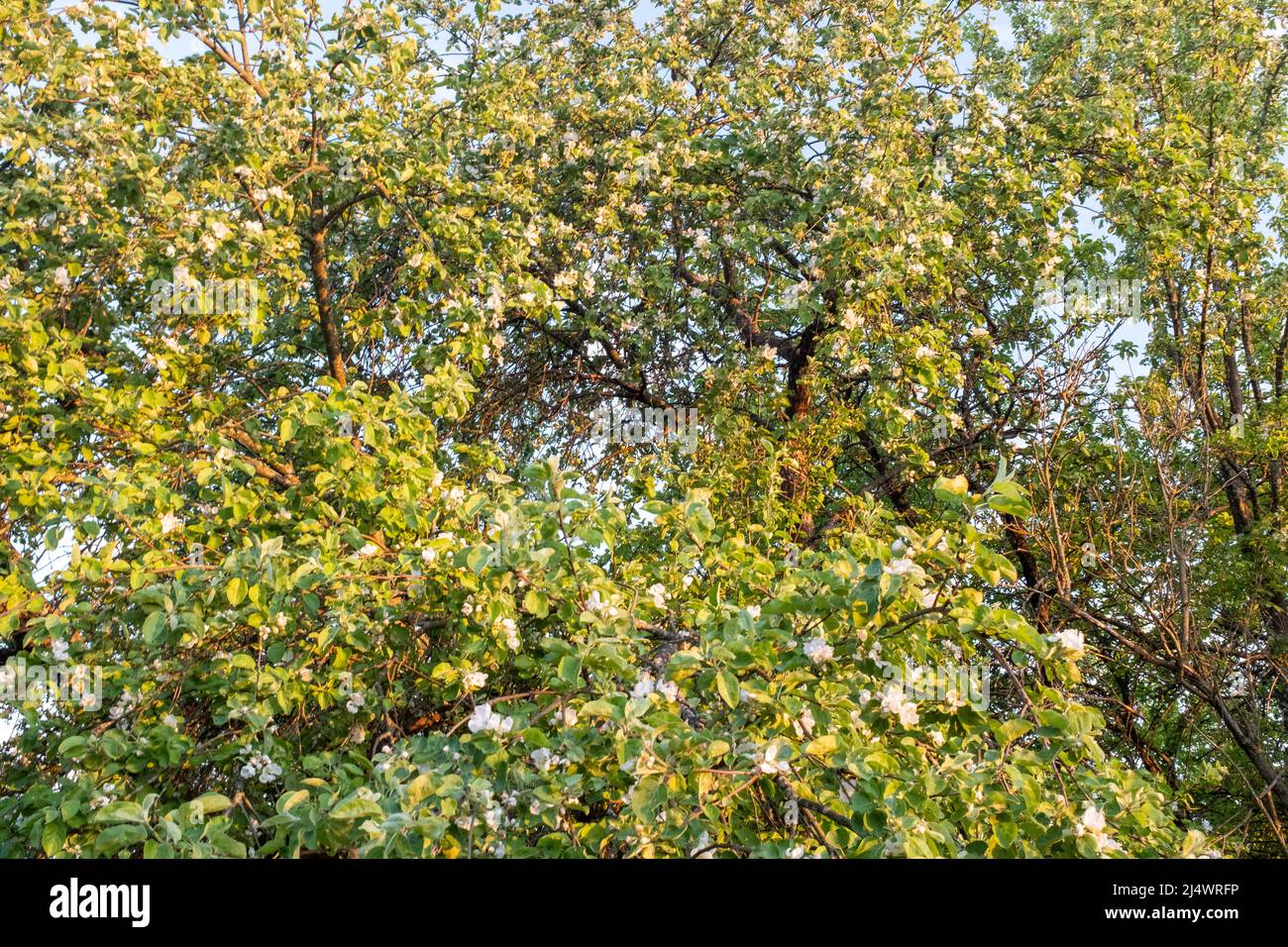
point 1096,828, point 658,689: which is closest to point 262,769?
point 658,689

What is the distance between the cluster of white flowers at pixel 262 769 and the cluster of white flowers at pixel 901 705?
6.69 ft

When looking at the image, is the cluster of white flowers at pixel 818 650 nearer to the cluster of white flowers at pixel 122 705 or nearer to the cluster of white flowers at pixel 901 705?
the cluster of white flowers at pixel 901 705

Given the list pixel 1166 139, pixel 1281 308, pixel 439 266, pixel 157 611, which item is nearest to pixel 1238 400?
pixel 1281 308

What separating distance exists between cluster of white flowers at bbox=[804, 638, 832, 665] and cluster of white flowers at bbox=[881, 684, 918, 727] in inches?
10.0

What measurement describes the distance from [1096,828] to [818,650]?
2.84 feet

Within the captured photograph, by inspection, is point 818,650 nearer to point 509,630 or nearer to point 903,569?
point 903,569

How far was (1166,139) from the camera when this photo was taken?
717cm

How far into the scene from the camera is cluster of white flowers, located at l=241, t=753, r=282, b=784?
12.0 feet

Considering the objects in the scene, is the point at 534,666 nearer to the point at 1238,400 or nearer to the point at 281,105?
the point at 281,105

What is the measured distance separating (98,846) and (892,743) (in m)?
2.25

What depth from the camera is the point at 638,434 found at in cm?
742

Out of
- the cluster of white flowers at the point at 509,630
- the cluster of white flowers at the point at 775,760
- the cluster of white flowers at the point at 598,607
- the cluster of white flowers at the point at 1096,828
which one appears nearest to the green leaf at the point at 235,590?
the cluster of white flowers at the point at 509,630

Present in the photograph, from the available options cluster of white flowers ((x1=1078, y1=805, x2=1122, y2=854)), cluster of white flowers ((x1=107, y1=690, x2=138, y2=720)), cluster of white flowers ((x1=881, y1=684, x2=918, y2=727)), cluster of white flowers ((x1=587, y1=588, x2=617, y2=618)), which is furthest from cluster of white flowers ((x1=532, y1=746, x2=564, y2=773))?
cluster of white flowers ((x1=107, y1=690, x2=138, y2=720))

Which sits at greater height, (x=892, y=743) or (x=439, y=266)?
(x=439, y=266)
